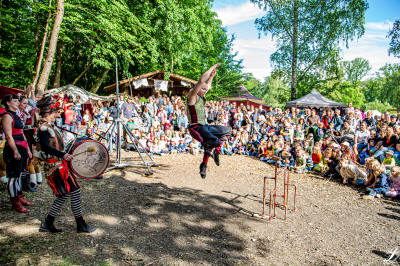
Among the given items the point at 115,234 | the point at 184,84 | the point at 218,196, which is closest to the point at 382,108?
the point at 184,84

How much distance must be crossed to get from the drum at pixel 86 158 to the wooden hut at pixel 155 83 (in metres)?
14.4

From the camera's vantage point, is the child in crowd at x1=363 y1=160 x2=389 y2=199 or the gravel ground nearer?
the gravel ground

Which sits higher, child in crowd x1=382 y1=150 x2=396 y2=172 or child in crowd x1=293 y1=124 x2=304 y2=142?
child in crowd x1=293 y1=124 x2=304 y2=142

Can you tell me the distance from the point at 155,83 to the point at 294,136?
11815 millimetres

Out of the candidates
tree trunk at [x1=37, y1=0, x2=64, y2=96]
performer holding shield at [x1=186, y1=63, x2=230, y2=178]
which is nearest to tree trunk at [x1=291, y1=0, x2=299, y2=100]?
tree trunk at [x1=37, y1=0, x2=64, y2=96]

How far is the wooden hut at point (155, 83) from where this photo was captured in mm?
18397

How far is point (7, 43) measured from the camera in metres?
17.0

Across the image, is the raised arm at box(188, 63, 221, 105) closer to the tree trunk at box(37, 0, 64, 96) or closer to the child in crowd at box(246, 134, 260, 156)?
the child in crowd at box(246, 134, 260, 156)

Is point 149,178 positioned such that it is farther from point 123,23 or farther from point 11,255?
point 123,23

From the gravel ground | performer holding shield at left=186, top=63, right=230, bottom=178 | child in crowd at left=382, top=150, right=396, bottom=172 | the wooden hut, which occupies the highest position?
the wooden hut

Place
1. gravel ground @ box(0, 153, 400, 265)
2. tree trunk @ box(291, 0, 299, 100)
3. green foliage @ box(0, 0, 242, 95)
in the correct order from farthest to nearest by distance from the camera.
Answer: tree trunk @ box(291, 0, 299, 100) < green foliage @ box(0, 0, 242, 95) < gravel ground @ box(0, 153, 400, 265)

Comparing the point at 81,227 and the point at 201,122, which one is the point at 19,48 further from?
the point at 81,227

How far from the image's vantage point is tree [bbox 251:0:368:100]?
60.0 ft

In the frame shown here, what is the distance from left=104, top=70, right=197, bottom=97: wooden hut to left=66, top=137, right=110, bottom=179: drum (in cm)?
1445
